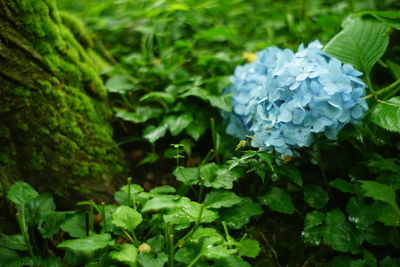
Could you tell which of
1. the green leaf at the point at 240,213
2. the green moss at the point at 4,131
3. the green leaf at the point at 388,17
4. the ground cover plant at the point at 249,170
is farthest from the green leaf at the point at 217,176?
the green leaf at the point at 388,17

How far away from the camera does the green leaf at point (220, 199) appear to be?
1301mm

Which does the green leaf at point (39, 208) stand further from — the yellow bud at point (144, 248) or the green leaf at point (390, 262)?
the green leaf at point (390, 262)

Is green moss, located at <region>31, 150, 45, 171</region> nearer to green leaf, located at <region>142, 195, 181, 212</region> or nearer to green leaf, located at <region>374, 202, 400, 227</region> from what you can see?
green leaf, located at <region>142, 195, 181, 212</region>

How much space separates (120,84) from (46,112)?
53cm

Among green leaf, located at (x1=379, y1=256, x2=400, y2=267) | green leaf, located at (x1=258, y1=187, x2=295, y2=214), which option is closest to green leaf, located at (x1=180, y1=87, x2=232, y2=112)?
green leaf, located at (x1=258, y1=187, x2=295, y2=214)

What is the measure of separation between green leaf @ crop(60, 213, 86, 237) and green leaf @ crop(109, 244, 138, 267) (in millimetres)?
293

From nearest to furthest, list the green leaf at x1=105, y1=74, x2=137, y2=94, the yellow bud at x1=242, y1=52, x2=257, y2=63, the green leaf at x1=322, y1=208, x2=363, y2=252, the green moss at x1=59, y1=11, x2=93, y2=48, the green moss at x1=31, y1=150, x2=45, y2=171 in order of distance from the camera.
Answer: the green leaf at x1=322, y1=208, x2=363, y2=252
the green moss at x1=31, y1=150, x2=45, y2=171
the green leaf at x1=105, y1=74, x2=137, y2=94
the green moss at x1=59, y1=11, x2=93, y2=48
the yellow bud at x1=242, y1=52, x2=257, y2=63

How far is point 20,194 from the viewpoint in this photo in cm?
136

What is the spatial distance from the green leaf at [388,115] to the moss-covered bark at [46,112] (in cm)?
131

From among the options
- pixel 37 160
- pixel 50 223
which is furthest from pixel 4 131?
pixel 50 223

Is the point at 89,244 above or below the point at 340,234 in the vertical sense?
above

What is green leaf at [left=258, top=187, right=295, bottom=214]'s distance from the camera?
1443 mm

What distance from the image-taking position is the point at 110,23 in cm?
262

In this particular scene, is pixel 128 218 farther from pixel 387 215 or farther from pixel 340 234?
pixel 387 215
